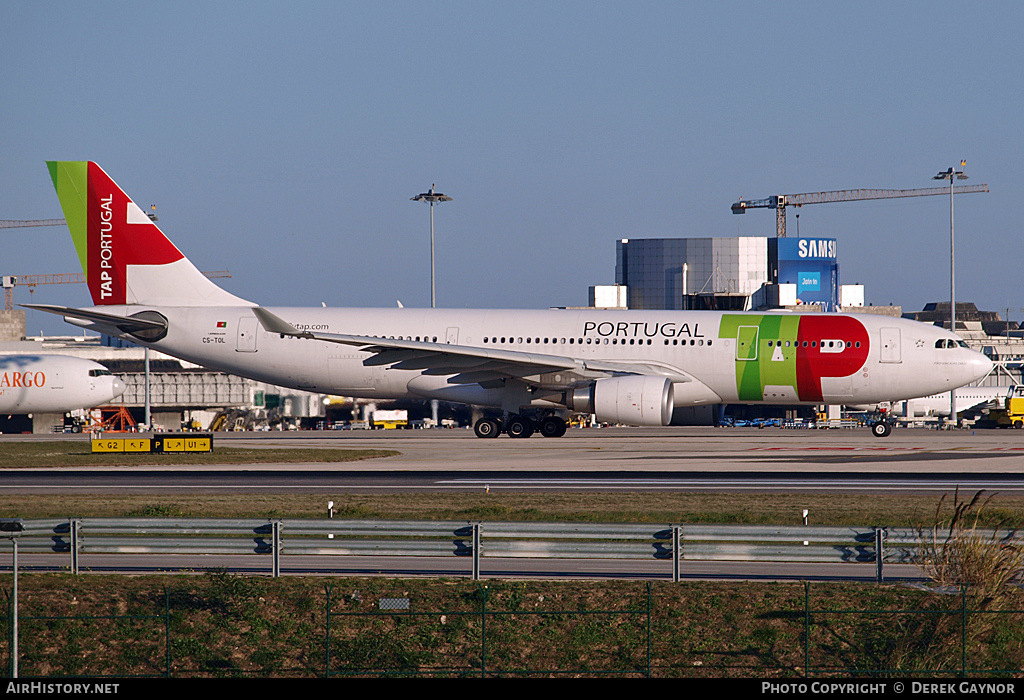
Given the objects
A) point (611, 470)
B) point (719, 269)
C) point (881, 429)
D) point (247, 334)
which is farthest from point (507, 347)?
point (719, 269)

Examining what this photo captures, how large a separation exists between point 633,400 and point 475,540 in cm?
2403

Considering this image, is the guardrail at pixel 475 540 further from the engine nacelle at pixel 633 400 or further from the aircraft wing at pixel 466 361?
the aircraft wing at pixel 466 361

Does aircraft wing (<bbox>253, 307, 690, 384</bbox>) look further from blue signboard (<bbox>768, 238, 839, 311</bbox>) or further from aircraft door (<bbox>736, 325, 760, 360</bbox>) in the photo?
blue signboard (<bbox>768, 238, 839, 311</bbox>)

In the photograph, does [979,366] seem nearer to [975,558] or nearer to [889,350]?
[889,350]

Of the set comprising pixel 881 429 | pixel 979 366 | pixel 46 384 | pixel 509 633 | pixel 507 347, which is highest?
→ pixel 507 347

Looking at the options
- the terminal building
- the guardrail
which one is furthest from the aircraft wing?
the terminal building

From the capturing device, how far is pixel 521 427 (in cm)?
4531

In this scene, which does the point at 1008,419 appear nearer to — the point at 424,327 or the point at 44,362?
the point at 424,327

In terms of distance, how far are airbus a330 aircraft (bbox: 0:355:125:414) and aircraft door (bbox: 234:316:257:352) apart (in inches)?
741

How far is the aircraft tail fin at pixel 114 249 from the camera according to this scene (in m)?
45.3

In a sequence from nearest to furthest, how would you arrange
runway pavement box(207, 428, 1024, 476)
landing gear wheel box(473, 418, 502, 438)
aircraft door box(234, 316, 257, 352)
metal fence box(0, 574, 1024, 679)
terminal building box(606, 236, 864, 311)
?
metal fence box(0, 574, 1024, 679)
runway pavement box(207, 428, 1024, 476)
aircraft door box(234, 316, 257, 352)
landing gear wheel box(473, 418, 502, 438)
terminal building box(606, 236, 864, 311)

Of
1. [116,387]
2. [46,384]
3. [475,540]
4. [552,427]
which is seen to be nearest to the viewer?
[475,540]

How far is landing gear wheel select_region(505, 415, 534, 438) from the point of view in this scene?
149 feet

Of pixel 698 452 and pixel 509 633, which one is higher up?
pixel 698 452
